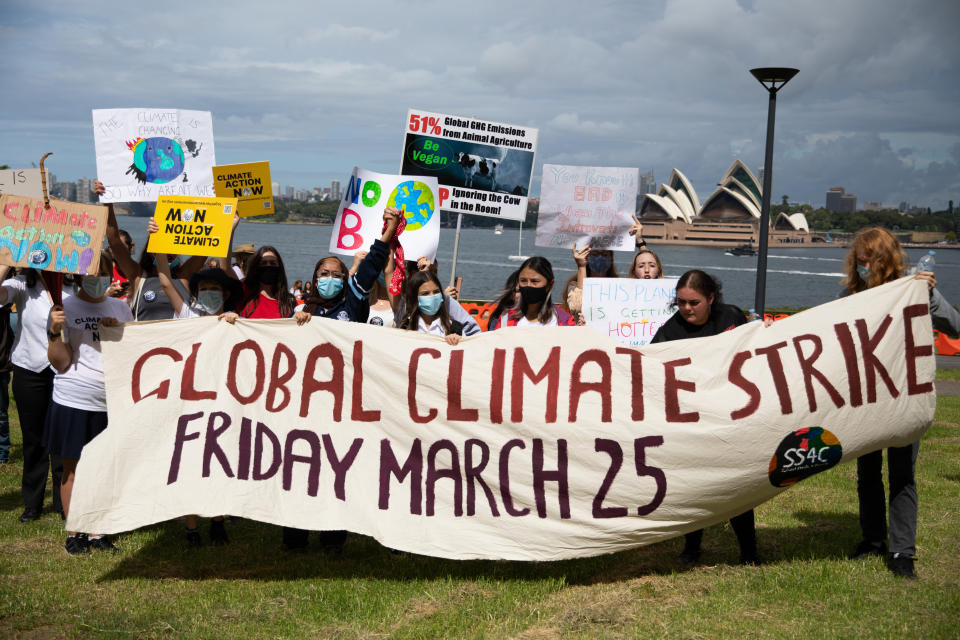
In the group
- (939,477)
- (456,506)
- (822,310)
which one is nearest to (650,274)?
(822,310)

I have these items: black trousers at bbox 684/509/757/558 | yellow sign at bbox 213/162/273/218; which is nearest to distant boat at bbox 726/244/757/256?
yellow sign at bbox 213/162/273/218

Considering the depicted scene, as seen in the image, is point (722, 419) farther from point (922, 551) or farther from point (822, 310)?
point (922, 551)

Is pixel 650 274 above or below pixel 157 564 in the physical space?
above

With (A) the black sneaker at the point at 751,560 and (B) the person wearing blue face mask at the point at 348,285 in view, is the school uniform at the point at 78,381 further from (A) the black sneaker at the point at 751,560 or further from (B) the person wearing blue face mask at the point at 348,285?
(A) the black sneaker at the point at 751,560

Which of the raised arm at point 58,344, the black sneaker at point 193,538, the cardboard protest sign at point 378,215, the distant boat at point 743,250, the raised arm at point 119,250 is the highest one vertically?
the distant boat at point 743,250

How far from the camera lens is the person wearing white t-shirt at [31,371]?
6.00 metres

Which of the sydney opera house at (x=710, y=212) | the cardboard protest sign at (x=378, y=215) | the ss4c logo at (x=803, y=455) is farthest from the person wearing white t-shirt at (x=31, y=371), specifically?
the sydney opera house at (x=710, y=212)

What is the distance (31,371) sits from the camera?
19.8 feet

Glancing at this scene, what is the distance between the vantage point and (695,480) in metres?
4.70

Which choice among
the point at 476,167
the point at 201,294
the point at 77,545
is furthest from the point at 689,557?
the point at 476,167

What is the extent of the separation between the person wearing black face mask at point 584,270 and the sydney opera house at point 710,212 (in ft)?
183

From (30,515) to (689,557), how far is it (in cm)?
468

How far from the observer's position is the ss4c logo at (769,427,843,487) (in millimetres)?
4695

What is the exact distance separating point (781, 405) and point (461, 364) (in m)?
1.79
